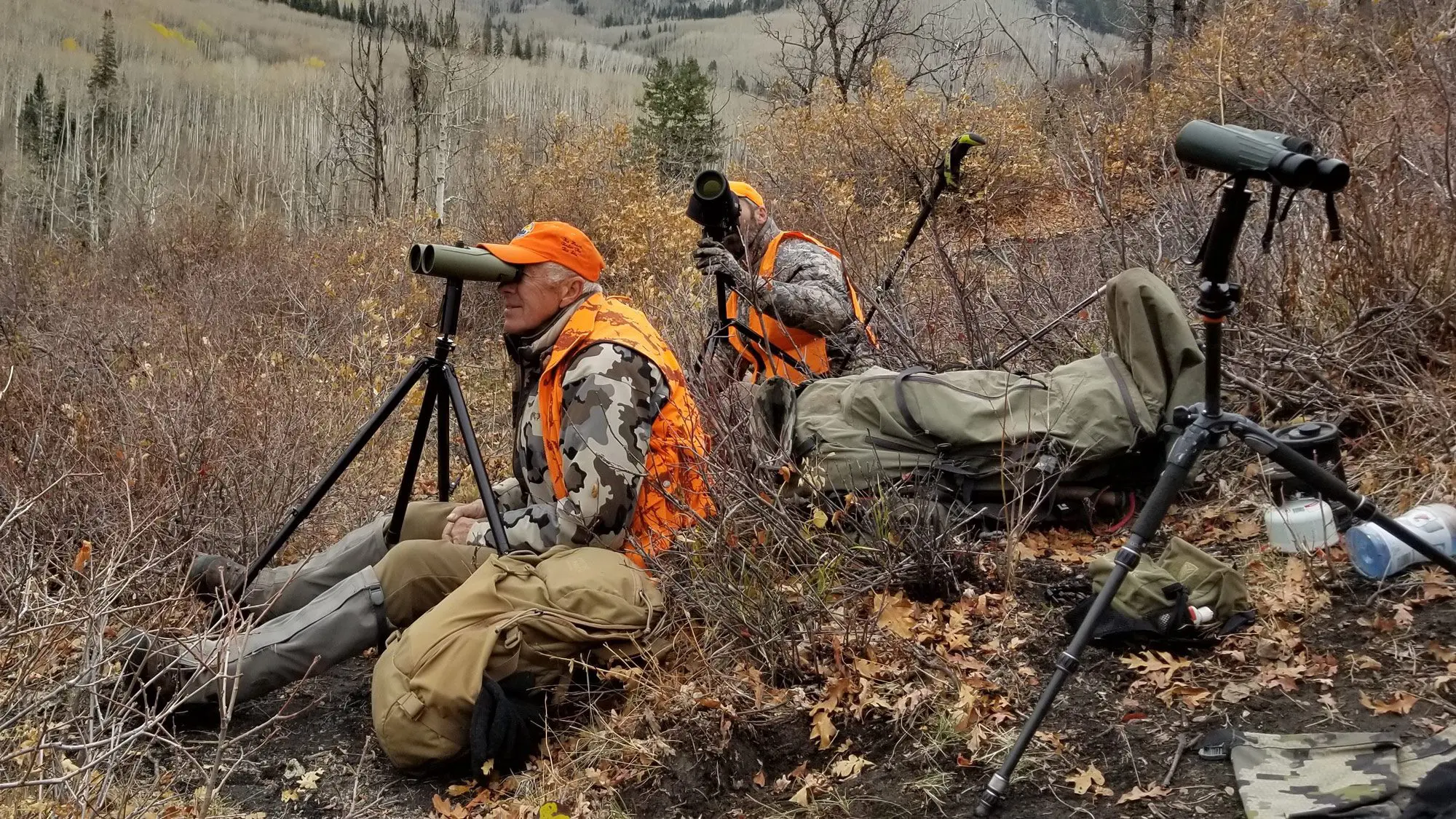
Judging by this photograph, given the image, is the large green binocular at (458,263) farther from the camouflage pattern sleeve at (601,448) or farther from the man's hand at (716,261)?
the man's hand at (716,261)

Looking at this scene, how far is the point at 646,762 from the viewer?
2752 millimetres

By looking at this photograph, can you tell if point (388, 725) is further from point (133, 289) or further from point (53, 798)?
point (133, 289)

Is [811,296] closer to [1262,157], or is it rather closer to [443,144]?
[1262,157]

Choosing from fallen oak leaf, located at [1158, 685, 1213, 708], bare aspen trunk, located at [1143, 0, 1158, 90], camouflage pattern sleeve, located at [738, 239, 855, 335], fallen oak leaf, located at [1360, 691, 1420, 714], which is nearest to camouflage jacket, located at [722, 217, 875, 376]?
camouflage pattern sleeve, located at [738, 239, 855, 335]

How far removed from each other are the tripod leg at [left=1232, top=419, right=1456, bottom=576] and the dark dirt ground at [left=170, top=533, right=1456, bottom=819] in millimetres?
405

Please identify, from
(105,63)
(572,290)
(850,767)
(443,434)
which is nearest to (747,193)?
(572,290)

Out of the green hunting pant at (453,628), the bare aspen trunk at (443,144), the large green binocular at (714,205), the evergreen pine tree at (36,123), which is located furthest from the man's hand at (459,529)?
the evergreen pine tree at (36,123)

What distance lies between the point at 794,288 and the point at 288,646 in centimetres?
251

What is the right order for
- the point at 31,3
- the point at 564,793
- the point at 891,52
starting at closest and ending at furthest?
the point at 564,793, the point at 891,52, the point at 31,3

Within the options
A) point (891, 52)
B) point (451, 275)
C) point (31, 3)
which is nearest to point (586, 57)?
point (31, 3)

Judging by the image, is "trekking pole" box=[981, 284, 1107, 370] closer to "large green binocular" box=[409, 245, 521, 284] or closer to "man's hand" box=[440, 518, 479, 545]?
"large green binocular" box=[409, 245, 521, 284]

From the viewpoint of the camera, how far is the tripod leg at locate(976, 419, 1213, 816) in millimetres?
2111

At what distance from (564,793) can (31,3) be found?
1913 inches

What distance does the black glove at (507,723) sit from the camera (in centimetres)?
278
